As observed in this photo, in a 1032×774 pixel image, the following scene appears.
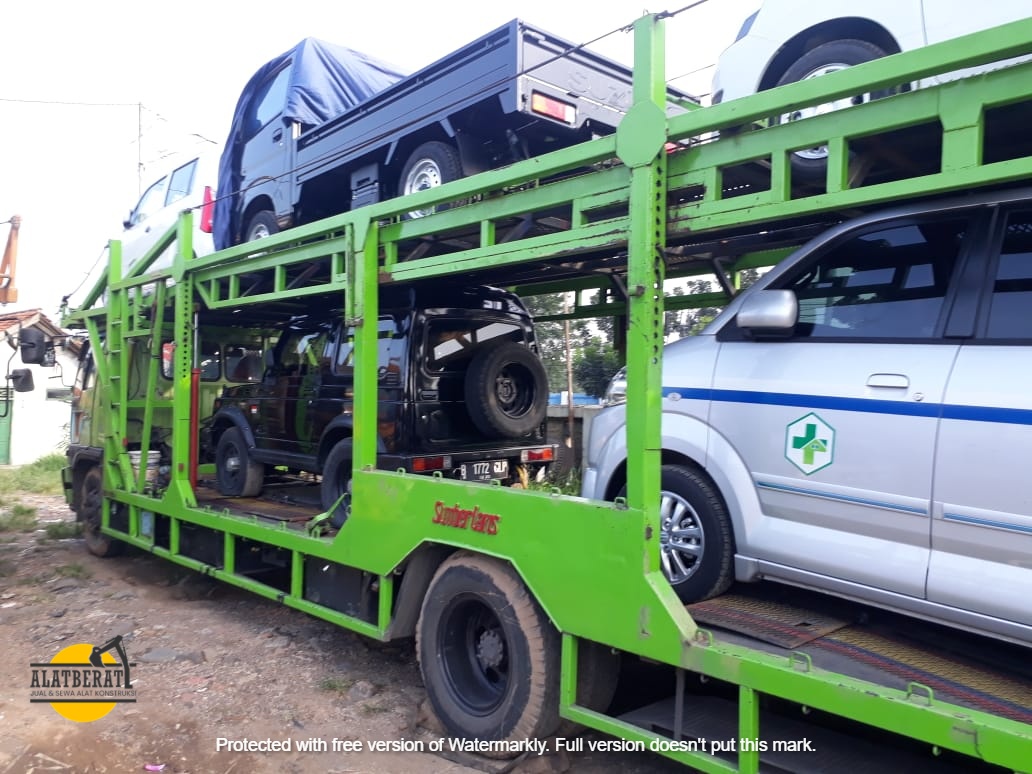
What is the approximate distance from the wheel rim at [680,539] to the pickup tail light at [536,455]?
2.35m

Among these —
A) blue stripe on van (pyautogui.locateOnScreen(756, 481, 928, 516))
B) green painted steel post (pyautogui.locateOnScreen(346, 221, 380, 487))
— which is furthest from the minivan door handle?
green painted steel post (pyautogui.locateOnScreen(346, 221, 380, 487))

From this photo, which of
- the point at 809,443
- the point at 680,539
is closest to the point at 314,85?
the point at 680,539

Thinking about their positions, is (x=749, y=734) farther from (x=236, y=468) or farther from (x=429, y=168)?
(x=236, y=468)

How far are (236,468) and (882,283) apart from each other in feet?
19.3

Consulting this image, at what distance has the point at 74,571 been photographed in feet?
25.1

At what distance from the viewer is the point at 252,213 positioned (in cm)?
778

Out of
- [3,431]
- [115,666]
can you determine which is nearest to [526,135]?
[115,666]

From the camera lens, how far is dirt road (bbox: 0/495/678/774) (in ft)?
12.5

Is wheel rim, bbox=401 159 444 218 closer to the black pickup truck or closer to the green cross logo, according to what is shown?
the black pickup truck

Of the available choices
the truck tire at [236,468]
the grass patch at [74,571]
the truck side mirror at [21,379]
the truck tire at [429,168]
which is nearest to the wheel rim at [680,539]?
the truck tire at [429,168]

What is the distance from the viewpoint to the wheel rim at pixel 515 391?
5.71m

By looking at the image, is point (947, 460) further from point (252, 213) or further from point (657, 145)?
point (252, 213)

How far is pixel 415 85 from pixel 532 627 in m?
3.86

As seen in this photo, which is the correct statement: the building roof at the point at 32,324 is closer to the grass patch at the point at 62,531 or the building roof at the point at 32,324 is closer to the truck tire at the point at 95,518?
the truck tire at the point at 95,518
